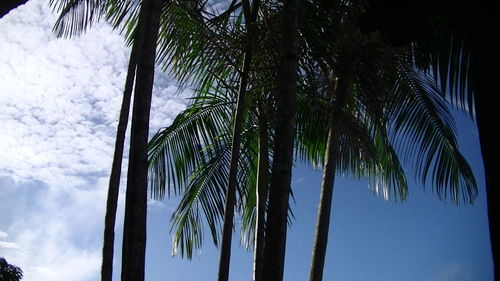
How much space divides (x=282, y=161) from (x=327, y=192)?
2020mm

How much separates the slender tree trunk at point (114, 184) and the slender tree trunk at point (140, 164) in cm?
139

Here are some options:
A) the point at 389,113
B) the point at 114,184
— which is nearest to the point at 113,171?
the point at 114,184

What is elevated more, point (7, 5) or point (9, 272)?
point (7, 5)

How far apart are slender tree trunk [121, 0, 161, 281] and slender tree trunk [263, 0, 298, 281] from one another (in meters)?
0.89

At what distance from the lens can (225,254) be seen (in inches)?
225

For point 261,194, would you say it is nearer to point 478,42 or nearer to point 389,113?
point 389,113

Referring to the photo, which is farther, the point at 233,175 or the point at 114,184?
the point at 233,175

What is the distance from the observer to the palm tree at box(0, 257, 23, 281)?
20.3ft

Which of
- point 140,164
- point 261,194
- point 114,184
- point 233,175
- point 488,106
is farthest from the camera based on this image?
point 261,194

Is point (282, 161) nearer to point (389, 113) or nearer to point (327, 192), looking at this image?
point (327, 192)

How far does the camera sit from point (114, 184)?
5.50m

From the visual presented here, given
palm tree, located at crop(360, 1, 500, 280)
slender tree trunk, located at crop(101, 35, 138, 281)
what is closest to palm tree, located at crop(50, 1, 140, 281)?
slender tree trunk, located at crop(101, 35, 138, 281)

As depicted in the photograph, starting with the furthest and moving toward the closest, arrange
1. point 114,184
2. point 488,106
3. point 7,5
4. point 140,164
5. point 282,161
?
point 114,184, point 140,164, point 282,161, point 488,106, point 7,5

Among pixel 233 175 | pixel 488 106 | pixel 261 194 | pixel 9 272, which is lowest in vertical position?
pixel 9 272
